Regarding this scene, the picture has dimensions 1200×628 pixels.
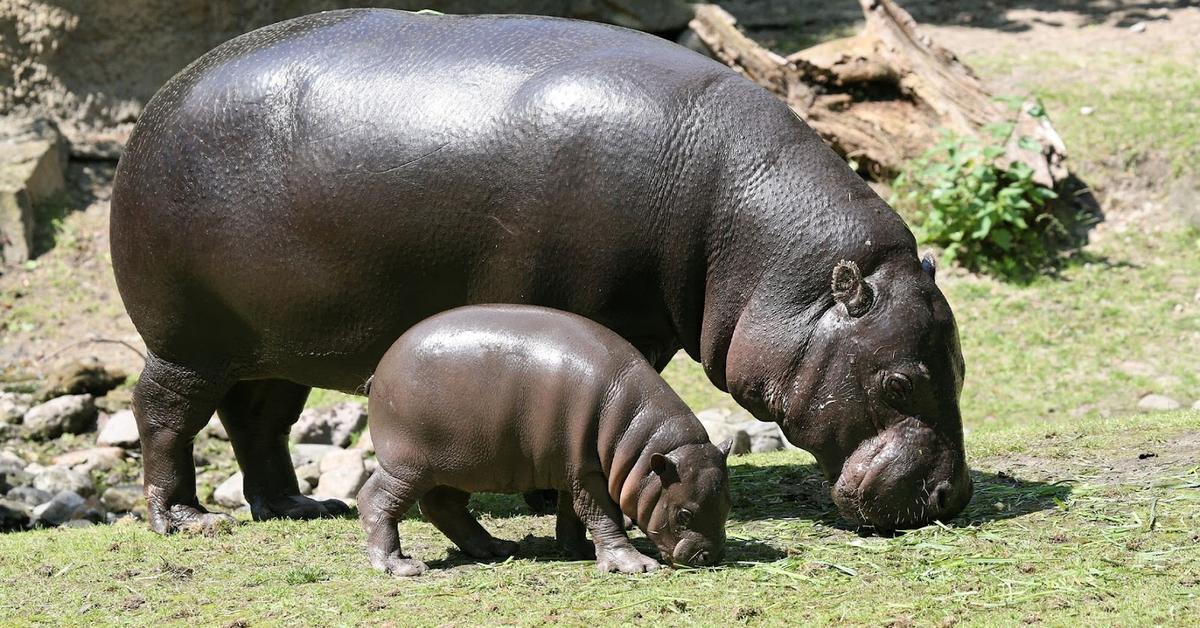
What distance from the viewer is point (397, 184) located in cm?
599

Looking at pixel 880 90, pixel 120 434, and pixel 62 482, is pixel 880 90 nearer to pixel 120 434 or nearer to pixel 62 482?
pixel 120 434

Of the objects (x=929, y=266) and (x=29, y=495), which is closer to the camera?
(x=929, y=266)

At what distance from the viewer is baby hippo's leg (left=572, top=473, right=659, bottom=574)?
5.30 meters

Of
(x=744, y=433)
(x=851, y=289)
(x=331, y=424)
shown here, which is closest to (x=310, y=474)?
(x=331, y=424)

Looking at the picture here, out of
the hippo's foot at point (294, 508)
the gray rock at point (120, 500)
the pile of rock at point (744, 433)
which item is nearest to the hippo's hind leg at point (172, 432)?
the hippo's foot at point (294, 508)

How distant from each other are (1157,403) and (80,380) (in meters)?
7.61

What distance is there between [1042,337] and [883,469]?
5.90 meters

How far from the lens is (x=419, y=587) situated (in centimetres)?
519

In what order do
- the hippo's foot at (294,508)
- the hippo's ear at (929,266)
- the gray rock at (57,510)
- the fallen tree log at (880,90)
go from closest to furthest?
the hippo's ear at (929,266), the hippo's foot at (294,508), the gray rock at (57,510), the fallen tree log at (880,90)

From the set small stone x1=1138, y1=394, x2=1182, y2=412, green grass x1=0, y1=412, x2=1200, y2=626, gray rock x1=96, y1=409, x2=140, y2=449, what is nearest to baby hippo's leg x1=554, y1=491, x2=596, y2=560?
green grass x1=0, y1=412, x2=1200, y2=626

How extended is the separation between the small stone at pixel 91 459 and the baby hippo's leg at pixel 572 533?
474 cm

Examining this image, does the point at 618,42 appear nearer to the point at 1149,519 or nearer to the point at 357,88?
the point at 357,88

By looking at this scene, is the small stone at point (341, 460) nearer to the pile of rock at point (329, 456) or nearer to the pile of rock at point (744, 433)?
the pile of rock at point (329, 456)

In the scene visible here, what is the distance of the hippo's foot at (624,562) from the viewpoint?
5262 mm
